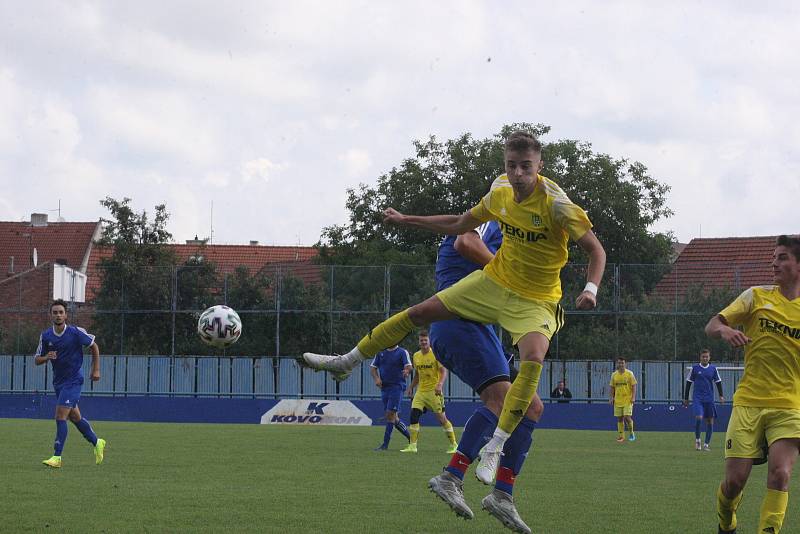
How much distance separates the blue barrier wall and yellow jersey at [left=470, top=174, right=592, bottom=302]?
24507 millimetres

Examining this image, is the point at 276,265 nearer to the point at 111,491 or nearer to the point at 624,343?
the point at 624,343

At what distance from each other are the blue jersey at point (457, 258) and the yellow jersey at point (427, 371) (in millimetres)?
12050

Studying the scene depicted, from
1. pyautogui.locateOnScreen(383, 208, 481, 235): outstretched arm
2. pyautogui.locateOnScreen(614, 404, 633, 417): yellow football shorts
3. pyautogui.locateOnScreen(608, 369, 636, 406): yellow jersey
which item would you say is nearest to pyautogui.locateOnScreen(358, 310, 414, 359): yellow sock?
pyautogui.locateOnScreen(383, 208, 481, 235): outstretched arm

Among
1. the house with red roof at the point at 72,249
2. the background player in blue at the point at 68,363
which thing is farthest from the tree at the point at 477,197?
the background player in blue at the point at 68,363

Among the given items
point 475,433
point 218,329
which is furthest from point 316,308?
point 475,433

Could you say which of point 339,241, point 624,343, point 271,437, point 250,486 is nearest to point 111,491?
point 250,486

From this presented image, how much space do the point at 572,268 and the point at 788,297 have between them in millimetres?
25652

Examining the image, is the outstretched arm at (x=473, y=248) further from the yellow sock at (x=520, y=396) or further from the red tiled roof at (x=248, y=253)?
the red tiled roof at (x=248, y=253)

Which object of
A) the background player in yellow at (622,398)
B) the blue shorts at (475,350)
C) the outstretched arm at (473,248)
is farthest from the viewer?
the background player in yellow at (622,398)

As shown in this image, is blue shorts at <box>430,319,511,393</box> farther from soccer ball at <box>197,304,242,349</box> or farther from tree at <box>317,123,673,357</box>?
tree at <box>317,123,673,357</box>

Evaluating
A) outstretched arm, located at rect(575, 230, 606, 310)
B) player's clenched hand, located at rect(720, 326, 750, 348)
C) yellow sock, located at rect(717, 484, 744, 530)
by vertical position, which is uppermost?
outstretched arm, located at rect(575, 230, 606, 310)

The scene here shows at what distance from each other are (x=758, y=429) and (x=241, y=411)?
27.4 m

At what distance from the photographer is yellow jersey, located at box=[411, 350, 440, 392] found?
21.4 metres

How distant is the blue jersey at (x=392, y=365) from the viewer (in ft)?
73.4
